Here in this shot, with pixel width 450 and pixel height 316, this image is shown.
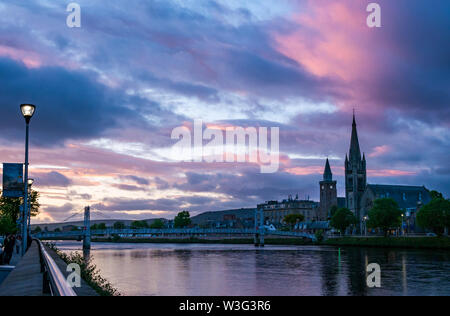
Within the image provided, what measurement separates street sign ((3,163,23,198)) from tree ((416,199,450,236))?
280 ft

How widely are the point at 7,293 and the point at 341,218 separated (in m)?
140

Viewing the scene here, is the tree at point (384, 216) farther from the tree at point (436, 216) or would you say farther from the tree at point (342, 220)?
the tree at point (342, 220)

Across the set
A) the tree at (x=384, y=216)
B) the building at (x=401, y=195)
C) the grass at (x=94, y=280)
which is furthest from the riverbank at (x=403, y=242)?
the grass at (x=94, y=280)

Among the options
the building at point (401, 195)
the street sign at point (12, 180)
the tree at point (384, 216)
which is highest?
the building at point (401, 195)

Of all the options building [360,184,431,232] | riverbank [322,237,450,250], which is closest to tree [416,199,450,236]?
riverbank [322,237,450,250]

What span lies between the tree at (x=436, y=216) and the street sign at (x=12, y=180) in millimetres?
85349

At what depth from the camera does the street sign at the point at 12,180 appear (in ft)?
84.6

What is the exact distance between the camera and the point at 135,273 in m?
51.9

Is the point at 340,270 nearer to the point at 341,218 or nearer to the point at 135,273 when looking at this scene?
the point at 135,273

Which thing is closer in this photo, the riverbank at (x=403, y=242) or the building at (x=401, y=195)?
the riverbank at (x=403, y=242)

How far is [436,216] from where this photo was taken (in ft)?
307
